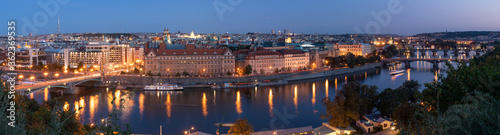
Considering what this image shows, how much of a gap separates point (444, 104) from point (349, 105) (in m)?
2.38

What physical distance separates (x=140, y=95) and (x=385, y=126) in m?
6.98

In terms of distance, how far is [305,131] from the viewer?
224 inches

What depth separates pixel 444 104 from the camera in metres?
3.59

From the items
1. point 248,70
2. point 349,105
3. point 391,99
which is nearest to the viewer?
point 349,105

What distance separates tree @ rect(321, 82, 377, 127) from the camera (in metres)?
5.66

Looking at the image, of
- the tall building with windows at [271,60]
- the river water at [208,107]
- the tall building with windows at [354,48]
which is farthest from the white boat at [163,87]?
the tall building with windows at [354,48]

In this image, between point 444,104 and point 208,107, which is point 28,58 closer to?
point 208,107

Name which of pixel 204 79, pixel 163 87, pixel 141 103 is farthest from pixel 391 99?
pixel 204 79

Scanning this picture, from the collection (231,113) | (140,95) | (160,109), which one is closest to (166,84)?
(140,95)

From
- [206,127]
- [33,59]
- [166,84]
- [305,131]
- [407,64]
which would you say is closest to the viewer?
[305,131]

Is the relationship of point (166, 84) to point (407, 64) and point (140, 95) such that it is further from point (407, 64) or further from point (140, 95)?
point (407, 64)

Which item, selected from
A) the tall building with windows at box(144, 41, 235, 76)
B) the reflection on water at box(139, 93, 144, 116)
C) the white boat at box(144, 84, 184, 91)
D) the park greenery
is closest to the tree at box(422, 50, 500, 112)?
the park greenery

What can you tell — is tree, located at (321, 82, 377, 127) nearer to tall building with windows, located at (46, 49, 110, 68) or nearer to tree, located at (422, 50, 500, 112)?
tree, located at (422, 50, 500, 112)

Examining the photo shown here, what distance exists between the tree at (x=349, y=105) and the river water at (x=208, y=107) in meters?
0.89
